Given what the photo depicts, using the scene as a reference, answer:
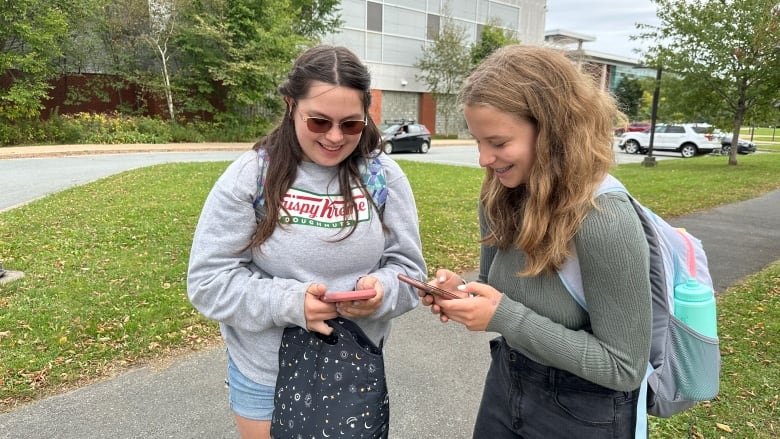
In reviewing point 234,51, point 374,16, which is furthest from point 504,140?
point 374,16

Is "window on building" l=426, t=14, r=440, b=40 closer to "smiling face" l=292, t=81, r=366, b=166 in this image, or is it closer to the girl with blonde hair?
"smiling face" l=292, t=81, r=366, b=166

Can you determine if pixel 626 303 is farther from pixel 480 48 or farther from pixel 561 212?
pixel 480 48

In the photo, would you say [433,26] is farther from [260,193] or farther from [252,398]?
[252,398]

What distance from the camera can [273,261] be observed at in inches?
62.2

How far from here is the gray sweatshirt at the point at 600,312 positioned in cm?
125

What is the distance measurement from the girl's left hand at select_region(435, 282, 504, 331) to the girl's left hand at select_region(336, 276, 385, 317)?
0.21 meters

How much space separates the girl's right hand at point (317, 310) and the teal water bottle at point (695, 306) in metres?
0.92

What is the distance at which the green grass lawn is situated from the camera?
3.27 meters

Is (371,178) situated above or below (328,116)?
below

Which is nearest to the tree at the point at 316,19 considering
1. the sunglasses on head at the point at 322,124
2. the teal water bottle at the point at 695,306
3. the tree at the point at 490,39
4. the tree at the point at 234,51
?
the tree at the point at 234,51

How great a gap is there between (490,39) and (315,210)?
37.2 meters

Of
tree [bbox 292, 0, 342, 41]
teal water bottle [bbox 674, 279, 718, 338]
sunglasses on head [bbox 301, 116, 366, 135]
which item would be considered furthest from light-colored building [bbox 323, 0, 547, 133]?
teal water bottle [bbox 674, 279, 718, 338]

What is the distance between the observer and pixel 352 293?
1444mm

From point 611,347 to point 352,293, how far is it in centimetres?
68
